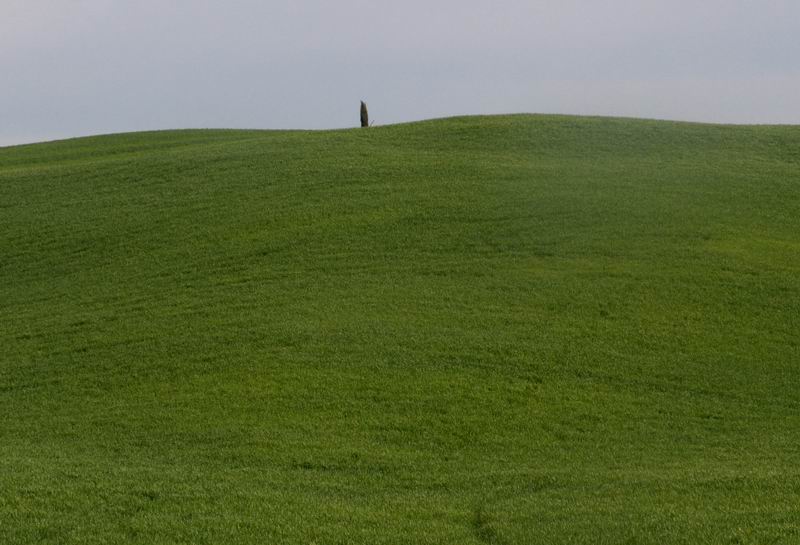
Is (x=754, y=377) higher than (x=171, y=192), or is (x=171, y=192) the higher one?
(x=171, y=192)

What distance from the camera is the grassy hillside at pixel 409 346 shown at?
11.0 metres

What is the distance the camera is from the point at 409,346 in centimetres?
1748

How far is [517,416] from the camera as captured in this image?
15.0 meters

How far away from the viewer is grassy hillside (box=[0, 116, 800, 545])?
11.0 metres

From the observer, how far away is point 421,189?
27016 mm

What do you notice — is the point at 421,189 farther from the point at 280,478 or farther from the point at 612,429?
the point at 280,478

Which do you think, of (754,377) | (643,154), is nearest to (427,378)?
(754,377)

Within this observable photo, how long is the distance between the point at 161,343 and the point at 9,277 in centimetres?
707

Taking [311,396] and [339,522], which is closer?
[339,522]

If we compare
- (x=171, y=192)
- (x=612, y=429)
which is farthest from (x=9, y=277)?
(x=612, y=429)

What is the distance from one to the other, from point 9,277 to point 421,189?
10.6m

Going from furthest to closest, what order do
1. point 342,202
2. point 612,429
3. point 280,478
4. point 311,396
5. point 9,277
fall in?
point 342,202
point 9,277
point 311,396
point 612,429
point 280,478

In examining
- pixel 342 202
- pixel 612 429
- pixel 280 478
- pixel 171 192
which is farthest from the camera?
pixel 171 192

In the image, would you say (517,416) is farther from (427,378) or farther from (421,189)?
(421,189)
